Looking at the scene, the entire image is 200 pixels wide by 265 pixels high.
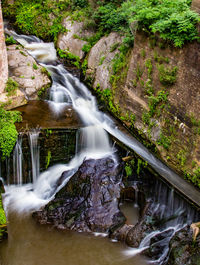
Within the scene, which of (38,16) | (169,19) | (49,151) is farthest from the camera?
(38,16)

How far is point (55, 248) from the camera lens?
7.07 m

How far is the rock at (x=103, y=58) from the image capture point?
1173cm

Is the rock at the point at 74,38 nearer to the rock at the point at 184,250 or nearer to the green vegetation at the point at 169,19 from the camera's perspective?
the green vegetation at the point at 169,19

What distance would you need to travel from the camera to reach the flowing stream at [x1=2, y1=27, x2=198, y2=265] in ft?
22.5

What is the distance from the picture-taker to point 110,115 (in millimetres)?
11125

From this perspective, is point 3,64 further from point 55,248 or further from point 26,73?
point 55,248

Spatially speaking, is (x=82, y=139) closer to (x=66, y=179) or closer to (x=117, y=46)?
(x=66, y=179)

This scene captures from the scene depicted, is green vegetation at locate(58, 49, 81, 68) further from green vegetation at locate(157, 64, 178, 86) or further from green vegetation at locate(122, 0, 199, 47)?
green vegetation at locate(157, 64, 178, 86)

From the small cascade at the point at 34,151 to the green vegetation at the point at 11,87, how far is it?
218cm

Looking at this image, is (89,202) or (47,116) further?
(47,116)

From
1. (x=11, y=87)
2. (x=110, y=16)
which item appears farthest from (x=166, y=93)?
(x=110, y=16)

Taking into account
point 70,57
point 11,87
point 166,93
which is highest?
point 70,57

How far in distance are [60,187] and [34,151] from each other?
4.75ft

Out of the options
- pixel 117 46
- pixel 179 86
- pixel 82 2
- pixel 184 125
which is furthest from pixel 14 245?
pixel 82 2
